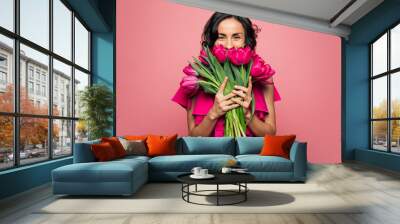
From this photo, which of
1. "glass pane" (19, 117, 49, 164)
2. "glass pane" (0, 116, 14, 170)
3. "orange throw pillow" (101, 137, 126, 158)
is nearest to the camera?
"glass pane" (0, 116, 14, 170)

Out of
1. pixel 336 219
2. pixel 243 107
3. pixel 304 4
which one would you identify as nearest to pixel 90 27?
pixel 243 107

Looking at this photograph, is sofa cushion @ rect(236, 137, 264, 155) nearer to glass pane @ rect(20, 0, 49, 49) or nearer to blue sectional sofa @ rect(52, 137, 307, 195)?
blue sectional sofa @ rect(52, 137, 307, 195)

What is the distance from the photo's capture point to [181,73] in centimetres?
768

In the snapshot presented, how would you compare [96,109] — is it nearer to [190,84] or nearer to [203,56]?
[190,84]

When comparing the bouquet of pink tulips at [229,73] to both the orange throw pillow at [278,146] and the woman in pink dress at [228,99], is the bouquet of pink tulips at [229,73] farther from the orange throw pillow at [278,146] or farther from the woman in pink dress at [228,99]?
the orange throw pillow at [278,146]

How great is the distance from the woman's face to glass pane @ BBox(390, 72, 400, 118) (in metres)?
3.06

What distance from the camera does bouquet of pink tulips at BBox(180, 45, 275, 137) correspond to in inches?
283

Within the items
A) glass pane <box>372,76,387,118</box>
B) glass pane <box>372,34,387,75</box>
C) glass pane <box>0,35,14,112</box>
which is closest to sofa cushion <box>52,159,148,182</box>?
glass pane <box>0,35,14,112</box>

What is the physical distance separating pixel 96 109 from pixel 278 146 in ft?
11.4

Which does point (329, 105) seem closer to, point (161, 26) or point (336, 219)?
point (161, 26)

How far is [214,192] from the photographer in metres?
4.77

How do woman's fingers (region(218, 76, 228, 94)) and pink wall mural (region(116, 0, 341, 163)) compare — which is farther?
pink wall mural (region(116, 0, 341, 163))

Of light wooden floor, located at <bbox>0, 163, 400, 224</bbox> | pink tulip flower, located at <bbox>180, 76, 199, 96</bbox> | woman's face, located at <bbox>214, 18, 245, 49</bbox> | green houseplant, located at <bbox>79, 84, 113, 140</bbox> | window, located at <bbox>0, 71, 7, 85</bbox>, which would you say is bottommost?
light wooden floor, located at <bbox>0, 163, 400, 224</bbox>

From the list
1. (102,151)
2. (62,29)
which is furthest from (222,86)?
(62,29)
